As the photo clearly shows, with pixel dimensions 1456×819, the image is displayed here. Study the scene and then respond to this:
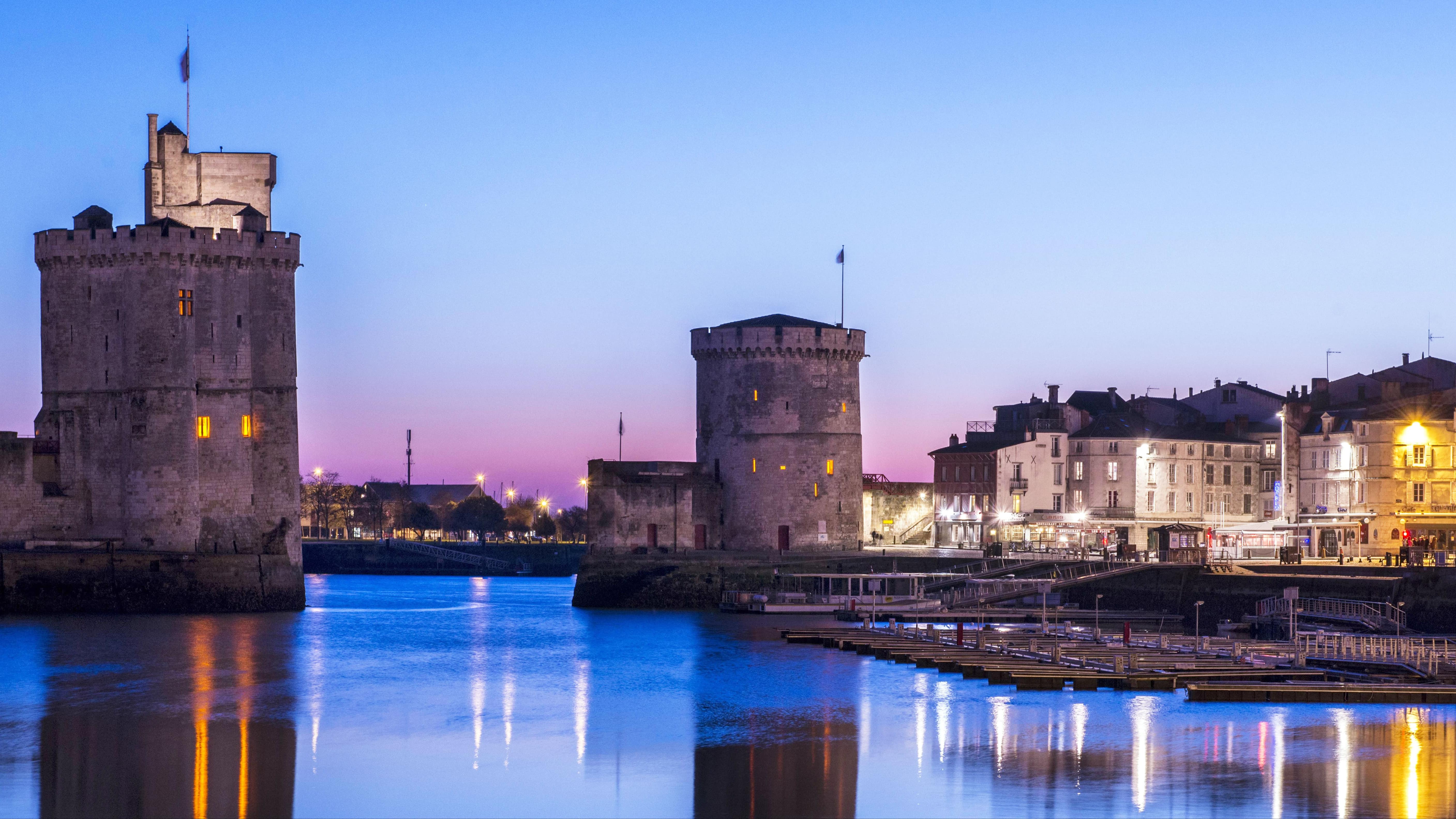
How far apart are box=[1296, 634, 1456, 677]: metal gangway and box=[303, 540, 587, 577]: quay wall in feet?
289

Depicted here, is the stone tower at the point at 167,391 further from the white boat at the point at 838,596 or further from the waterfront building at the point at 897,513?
the waterfront building at the point at 897,513

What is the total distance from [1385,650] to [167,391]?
37130mm

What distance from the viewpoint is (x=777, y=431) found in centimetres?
7206

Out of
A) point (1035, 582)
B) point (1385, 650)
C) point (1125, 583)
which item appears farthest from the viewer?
point (1035, 582)

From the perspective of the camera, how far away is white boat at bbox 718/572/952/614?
65.7 m

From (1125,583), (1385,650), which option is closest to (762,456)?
(1125,583)

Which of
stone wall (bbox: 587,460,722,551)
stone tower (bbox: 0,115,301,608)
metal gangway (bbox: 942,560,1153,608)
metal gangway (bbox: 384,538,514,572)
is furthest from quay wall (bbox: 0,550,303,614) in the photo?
metal gangway (bbox: 384,538,514,572)

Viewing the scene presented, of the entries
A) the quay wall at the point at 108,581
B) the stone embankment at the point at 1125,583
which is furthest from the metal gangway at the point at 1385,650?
the quay wall at the point at 108,581

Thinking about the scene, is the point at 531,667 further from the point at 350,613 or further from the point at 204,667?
the point at 350,613

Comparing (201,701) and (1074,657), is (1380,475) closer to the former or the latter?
(1074,657)

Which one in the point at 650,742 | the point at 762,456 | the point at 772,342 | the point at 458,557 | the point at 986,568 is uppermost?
the point at 772,342

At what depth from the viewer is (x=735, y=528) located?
72.4m

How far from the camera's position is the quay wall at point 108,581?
60812mm

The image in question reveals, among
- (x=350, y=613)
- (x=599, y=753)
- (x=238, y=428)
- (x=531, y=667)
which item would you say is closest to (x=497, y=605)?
(x=350, y=613)
